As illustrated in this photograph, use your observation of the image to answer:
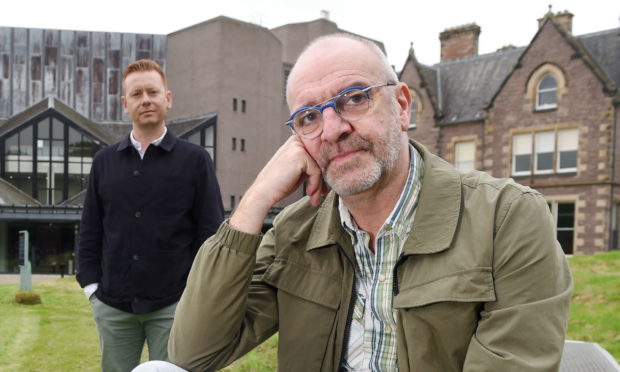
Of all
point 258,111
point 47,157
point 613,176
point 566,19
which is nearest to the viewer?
point 613,176

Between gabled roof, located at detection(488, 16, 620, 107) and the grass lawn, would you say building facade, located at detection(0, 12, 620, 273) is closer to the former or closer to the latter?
gabled roof, located at detection(488, 16, 620, 107)

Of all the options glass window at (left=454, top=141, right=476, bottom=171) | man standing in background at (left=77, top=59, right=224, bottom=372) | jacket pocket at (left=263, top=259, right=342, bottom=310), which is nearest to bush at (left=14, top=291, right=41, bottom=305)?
man standing in background at (left=77, top=59, right=224, bottom=372)

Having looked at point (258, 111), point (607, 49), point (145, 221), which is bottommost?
point (145, 221)

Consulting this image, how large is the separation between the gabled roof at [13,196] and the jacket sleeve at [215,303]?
90.8ft

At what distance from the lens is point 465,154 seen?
25.4 meters

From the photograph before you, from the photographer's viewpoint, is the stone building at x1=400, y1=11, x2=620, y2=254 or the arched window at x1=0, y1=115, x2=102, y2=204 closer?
the stone building at x1=400, y1=11, x2=620, y2=254

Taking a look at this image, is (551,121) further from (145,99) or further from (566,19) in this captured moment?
(145,99)

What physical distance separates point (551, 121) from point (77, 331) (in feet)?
67.5

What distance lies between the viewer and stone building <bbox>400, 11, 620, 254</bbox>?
21.4m

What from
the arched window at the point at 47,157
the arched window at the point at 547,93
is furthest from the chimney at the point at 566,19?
the arched window at the point at 47,157

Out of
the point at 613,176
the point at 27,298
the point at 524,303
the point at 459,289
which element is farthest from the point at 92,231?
the point at 613,176

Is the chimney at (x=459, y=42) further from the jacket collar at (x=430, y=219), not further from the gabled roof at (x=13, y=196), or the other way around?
the jacket collar at (x=430, y=219)

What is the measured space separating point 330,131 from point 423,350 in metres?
0.88

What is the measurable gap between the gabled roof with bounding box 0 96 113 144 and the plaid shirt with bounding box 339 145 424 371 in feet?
97.7
